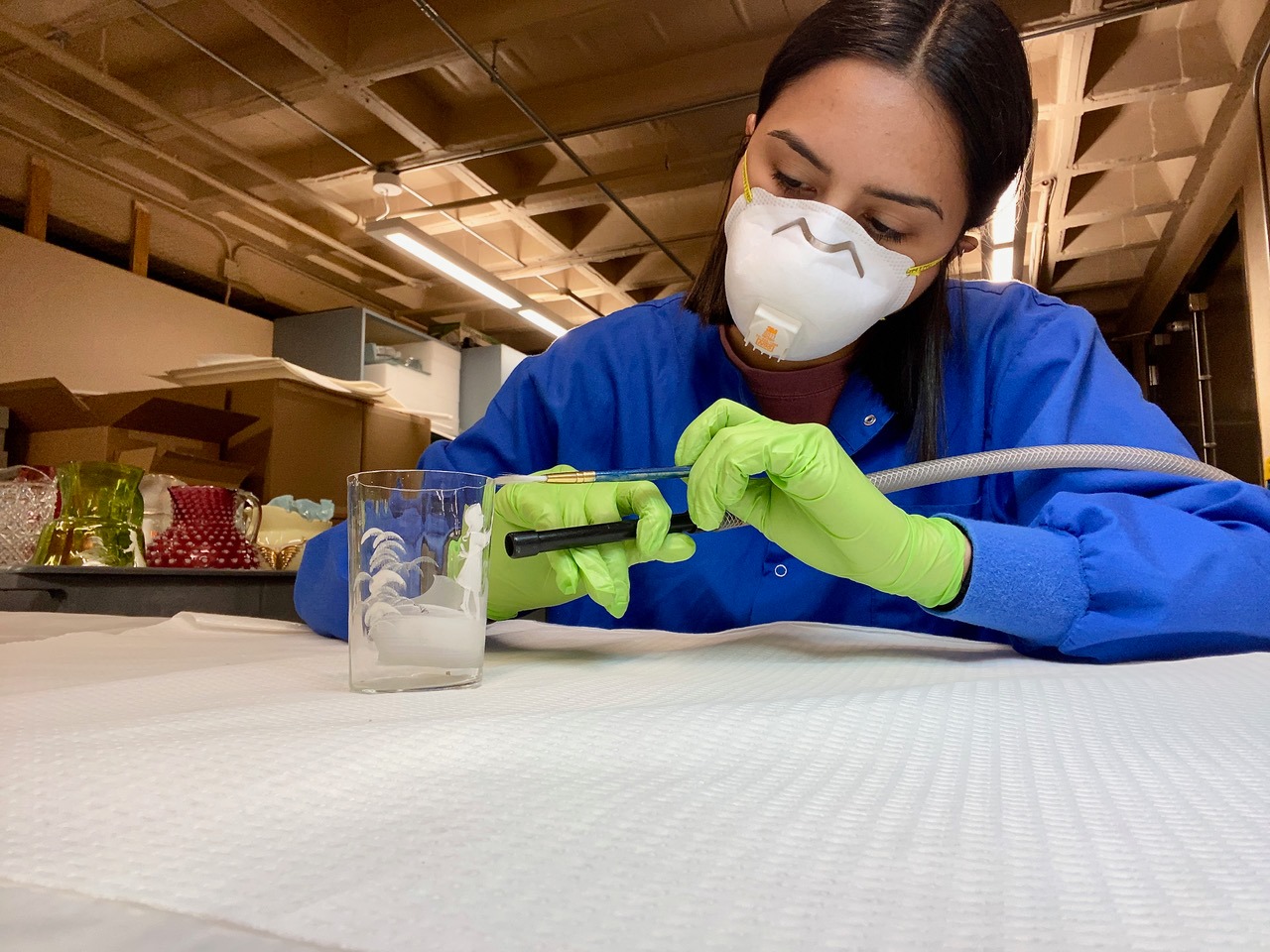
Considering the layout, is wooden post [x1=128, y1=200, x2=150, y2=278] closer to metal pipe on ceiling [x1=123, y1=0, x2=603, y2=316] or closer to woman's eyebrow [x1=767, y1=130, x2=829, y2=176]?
metal pipe on ceiling [x1=123, y1=0, x2=603, y2=316]

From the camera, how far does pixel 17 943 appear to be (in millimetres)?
209

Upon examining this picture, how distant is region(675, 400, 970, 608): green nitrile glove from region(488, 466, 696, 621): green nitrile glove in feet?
0.18

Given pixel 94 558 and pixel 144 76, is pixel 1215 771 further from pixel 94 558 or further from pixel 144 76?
pixel 144 76

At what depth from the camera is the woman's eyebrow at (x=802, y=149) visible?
92 cm

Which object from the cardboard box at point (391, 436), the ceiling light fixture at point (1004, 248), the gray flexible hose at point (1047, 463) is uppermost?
the ceiling light fixture at point (1004, 248)

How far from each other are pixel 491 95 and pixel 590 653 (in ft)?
11.2

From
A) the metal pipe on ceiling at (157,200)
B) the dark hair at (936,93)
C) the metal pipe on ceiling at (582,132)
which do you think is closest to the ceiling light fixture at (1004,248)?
the metal pipe on ceiling at (582,132)

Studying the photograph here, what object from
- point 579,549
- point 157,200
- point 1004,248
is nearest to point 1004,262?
point 1004,248

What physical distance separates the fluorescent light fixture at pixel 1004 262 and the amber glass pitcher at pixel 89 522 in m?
3.36

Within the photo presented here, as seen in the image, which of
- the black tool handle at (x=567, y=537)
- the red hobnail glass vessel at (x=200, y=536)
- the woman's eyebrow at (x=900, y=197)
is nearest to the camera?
the black tool handle at (x=567, y=537)

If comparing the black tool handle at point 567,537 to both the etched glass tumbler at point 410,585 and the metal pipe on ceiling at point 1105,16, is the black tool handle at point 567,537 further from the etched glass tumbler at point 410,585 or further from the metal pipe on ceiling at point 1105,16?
the metal pipe on ceiling at point 1105,16

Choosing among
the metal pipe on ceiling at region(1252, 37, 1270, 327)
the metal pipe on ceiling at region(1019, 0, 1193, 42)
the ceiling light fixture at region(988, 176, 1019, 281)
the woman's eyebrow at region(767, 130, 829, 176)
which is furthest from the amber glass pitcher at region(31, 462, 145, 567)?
the metal pipe on ceiling at region(1252, 37, 1270, 327)

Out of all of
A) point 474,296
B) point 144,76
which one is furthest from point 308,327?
point 144,76

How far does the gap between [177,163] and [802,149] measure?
12.4 feet
